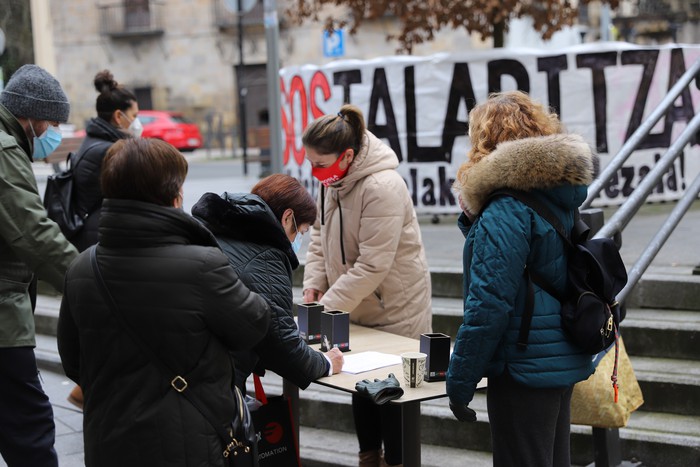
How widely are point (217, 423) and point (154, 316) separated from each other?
386 mm

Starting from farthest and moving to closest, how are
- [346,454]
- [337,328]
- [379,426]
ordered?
[346,454] → [379,426] → [337,328]

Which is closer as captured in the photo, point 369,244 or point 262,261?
point 262,261

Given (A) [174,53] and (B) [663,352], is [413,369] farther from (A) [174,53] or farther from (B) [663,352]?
(A) [174,53]

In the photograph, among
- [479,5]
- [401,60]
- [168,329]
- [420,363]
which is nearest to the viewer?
[168,329]

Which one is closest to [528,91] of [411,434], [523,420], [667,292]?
[667,292]

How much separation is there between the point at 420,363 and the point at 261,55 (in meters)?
31.6

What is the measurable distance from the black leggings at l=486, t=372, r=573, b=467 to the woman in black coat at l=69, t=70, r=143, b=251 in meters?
3.08

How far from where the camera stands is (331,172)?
425 centimetres

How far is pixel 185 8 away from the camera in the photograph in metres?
34.8

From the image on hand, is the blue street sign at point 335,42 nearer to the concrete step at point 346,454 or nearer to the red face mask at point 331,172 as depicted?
the concrete step at point 346,454

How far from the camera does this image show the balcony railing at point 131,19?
116ft

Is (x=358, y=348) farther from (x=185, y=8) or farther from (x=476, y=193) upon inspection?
(x=185, y=8)

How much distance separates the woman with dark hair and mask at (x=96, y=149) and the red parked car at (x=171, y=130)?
2260 cm

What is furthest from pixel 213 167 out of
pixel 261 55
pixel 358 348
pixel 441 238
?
pixel 358 348
